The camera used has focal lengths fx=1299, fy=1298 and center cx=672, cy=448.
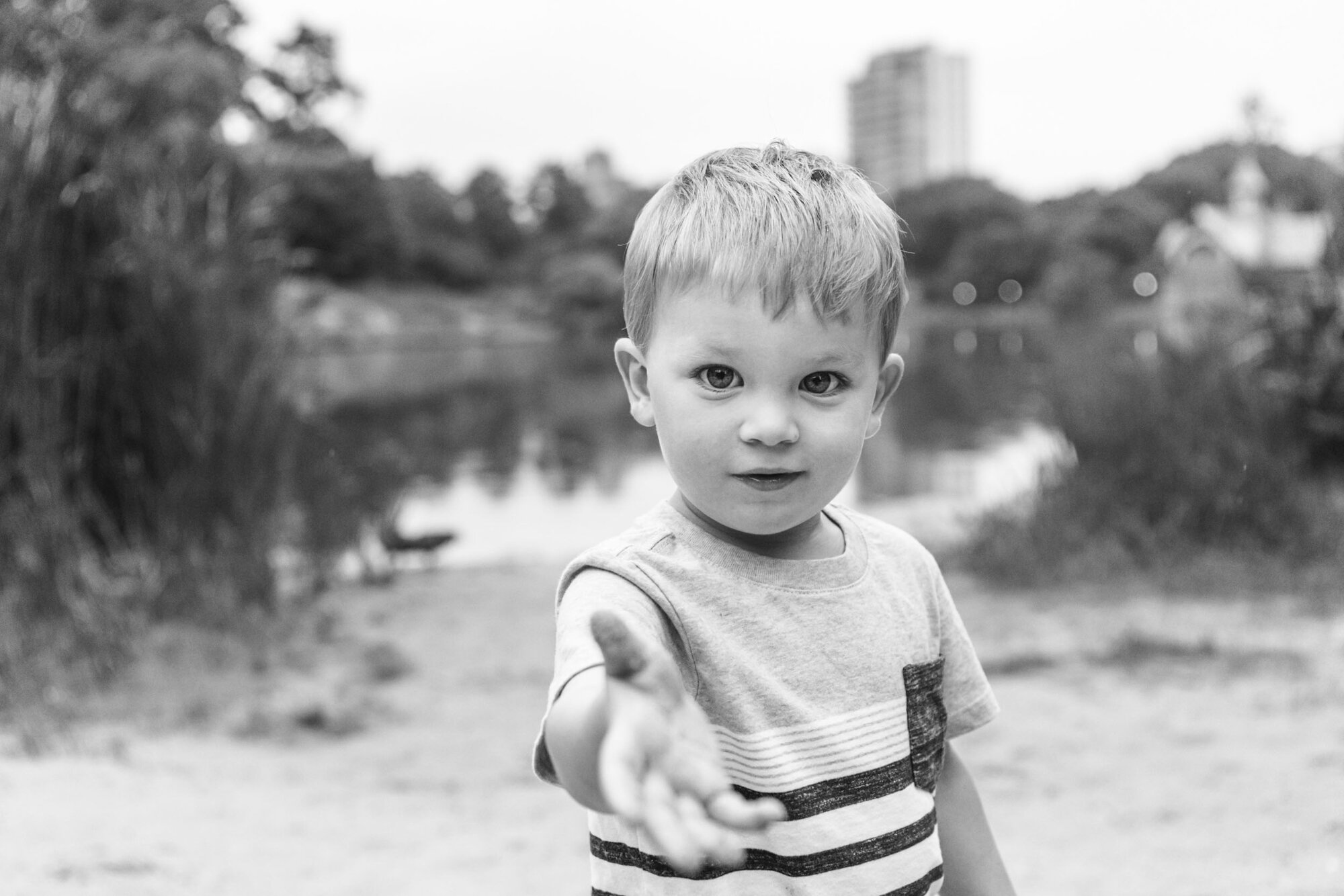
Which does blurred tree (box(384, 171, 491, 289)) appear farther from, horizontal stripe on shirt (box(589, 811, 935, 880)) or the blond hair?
horizontal stripe on shirt (box(589, 811, 935, 880))

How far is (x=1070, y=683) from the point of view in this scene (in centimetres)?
529

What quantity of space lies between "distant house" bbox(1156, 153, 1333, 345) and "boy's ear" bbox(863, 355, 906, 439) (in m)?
6.76

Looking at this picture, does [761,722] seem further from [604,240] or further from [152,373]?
[604,240]

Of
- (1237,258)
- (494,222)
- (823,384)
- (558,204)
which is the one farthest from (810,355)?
(558,204)

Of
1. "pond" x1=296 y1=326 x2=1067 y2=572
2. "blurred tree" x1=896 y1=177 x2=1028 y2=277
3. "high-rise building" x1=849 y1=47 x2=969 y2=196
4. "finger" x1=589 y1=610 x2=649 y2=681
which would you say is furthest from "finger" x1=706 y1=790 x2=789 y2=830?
"blurred tree" x1=896 y1=177 x2=1028 y2=277

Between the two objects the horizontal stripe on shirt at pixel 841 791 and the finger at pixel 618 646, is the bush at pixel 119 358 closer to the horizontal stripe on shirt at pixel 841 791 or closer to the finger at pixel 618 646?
the horizontal stripe on shirt at pixel 841 791

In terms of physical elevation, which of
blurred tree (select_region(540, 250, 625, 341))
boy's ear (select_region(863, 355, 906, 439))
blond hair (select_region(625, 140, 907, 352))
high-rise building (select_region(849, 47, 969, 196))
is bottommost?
blurred tree (select_region(540, 250, 625, 341))

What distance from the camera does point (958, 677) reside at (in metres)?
1.64

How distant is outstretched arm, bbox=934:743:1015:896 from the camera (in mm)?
1664

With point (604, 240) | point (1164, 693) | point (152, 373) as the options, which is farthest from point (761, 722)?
point (604, 240)

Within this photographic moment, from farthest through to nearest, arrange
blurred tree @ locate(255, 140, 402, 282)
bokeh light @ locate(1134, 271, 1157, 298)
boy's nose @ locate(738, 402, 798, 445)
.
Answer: blurred tree @ locate(255, 140, 402, 282) < bokeh light @ locate(1134, 271, 1157, 298) < boy's nose @ locate(738, 402, 798, 445)

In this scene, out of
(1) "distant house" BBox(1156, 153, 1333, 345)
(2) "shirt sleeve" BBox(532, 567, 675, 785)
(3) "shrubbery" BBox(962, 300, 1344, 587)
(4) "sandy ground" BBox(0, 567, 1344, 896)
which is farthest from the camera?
(1) "distant house" BBox(1156, 153, 1333, 345)

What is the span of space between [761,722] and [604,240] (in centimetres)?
6243

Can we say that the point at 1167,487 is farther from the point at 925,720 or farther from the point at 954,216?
the point at 954,216
